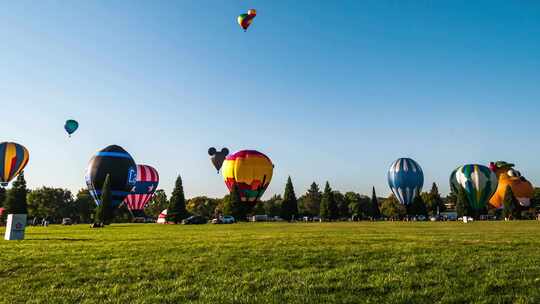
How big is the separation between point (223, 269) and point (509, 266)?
8.50 m

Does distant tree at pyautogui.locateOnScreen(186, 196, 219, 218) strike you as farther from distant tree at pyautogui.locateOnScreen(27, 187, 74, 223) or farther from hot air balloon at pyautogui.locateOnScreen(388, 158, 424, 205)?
hot air balloon at pyautogui.locateOnScreen(388, 158, 424, 205)

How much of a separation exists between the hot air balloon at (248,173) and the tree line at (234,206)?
1677 mm

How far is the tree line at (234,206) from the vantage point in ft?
266

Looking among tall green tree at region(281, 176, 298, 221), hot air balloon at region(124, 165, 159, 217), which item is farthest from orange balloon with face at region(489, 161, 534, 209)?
hot air balloon at region(124, 165, 159, 217)

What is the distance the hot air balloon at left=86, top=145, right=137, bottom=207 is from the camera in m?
79.6

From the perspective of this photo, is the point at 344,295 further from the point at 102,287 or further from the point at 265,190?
the point at 265,190

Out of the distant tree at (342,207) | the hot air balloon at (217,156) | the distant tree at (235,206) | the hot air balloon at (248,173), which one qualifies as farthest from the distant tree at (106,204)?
the distant tree at (342,207)

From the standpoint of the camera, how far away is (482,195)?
95.4 metres

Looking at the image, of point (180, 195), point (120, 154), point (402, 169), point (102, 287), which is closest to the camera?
point (102, 287)

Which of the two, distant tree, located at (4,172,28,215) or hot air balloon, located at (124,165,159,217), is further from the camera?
hot air balloon, located at (124,165,159,217)

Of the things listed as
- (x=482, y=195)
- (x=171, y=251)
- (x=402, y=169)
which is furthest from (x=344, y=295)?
(x=482, y=195)

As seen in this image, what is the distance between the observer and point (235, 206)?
274 feet

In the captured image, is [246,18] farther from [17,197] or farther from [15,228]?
[17,197]

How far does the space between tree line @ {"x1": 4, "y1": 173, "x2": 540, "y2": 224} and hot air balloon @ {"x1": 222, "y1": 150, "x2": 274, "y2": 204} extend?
1677 mm
